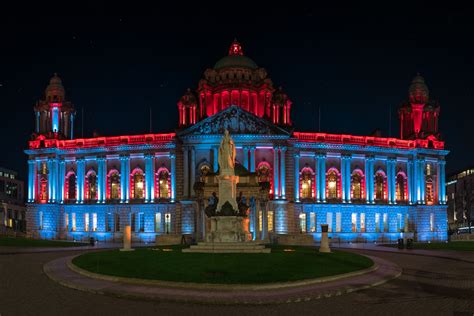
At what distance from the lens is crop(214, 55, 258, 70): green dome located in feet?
376

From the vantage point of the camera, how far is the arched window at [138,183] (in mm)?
104750

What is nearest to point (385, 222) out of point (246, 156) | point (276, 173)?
point (276, 173)

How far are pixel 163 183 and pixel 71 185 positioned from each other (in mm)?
17715

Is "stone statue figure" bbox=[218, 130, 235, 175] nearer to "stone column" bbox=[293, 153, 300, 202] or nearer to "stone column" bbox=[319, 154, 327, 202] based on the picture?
"stone column" bbox=[293, 153, 300, 202]

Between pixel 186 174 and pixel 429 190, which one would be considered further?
pixel 429 190

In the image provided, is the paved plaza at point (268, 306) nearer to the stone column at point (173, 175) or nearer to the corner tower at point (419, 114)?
the stone column at point (173, 175)

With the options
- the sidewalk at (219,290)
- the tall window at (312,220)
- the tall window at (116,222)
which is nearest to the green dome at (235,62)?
the tall window at (312,220)

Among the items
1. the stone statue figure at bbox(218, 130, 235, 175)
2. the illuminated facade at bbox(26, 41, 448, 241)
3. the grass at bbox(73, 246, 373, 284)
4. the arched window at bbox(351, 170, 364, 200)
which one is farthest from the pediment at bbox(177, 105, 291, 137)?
the grass at bbox(73, 246, 373, 284)

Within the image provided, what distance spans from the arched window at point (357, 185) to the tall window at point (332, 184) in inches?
120

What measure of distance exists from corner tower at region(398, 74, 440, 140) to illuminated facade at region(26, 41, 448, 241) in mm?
211

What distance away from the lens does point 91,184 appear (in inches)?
4245

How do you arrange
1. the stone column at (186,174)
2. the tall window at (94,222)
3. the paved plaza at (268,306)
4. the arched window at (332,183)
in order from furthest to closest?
the tall window at (94,222) → the arched window at (332,183) → the stone column at (186,174) → the paved plaza at (268,306)

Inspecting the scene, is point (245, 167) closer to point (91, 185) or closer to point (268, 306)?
point (91, 185)

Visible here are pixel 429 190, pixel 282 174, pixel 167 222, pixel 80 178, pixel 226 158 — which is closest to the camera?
pixel 226 158
